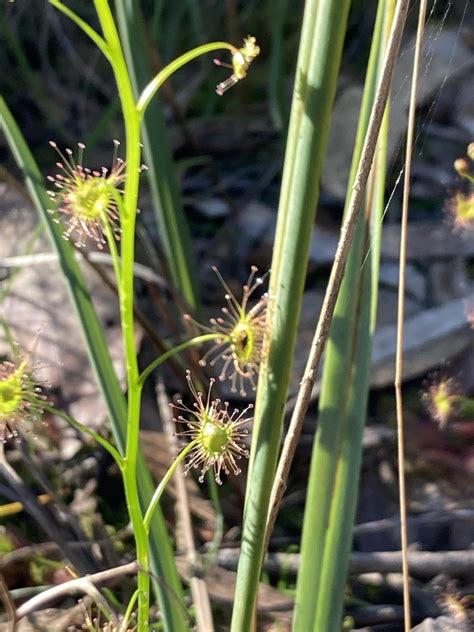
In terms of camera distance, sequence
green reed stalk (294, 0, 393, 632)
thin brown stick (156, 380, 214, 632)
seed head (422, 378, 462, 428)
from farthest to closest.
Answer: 1. seed head (422, 378, 462, 428)
2. thin brown stick (156, 380, 214, 632)
3. green reed stalk (294, 0, 393, 632)

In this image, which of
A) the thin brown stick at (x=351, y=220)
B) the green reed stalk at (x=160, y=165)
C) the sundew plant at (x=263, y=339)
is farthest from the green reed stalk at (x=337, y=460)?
the green reed stalk at (x=160, y=165)

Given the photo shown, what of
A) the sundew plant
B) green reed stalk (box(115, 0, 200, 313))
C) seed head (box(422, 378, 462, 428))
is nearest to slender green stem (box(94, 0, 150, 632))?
the sundew plant

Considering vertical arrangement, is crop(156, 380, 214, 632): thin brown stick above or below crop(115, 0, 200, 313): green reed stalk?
below

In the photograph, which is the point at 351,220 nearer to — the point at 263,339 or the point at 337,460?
the point at 263,339

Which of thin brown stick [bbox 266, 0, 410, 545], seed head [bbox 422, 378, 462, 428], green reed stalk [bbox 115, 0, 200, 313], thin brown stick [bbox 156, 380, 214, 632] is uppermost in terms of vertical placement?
green reed stalk [bbox 115, 0, 200, 313]

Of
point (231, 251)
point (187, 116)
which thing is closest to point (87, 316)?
point (231, 251)

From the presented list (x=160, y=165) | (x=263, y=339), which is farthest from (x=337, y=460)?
(x=160, y=165)

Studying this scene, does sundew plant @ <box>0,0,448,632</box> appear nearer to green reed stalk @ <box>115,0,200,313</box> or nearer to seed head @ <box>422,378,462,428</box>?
green reed stalk @ <box>115,0,200,313</box>
